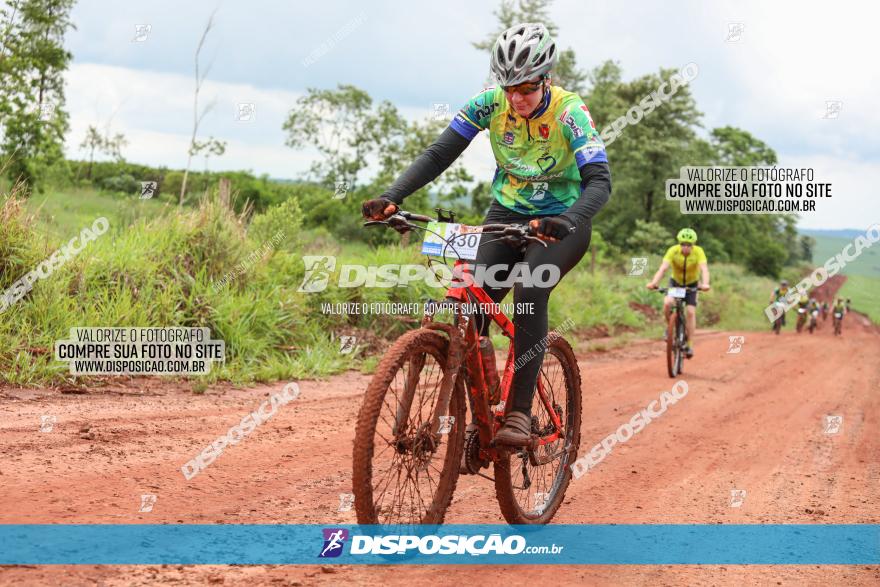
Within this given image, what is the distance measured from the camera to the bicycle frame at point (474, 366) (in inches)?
173

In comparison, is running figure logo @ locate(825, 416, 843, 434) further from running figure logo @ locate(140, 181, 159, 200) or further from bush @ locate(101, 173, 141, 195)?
bush @ locate(101, 173, 141, 195)

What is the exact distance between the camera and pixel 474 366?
461 centimetres

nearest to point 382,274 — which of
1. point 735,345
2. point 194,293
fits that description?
point 194,293

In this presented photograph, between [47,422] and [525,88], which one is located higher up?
[525,88]

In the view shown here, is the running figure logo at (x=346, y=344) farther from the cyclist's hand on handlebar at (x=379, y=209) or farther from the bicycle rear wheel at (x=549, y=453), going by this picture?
the cyclist's hand on handlebar at (x=379, y=209)

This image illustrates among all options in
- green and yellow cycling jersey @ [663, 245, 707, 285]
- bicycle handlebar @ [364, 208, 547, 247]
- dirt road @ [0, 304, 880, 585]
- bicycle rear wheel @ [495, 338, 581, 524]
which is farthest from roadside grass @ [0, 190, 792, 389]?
bicycle handlebar @ [364, 208, 547, 247]

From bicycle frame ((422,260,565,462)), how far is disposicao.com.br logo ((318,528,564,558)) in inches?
19.1

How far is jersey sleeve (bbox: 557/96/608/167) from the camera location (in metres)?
4.68

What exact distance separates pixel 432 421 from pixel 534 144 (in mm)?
1708

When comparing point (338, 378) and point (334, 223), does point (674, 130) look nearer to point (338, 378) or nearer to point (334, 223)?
point (334, 223)

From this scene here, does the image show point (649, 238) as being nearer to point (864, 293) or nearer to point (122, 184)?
point (122, 184)

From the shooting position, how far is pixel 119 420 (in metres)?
6.96

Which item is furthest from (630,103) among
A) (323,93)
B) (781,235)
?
(323,93)

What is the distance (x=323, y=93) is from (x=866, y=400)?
85.3 ft
